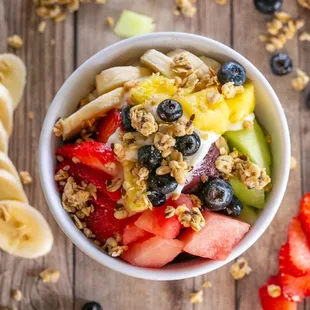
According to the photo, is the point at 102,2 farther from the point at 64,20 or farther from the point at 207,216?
the point at 207,216

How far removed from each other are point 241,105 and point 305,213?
1.06ft

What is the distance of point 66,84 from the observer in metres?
1.03

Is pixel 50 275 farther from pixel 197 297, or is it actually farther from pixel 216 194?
pixel 216 194

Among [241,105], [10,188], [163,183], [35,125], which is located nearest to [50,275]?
[10,188]

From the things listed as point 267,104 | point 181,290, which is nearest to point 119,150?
point 267,104

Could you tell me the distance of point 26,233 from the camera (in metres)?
1.21

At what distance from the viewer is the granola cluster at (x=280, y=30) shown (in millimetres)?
1261

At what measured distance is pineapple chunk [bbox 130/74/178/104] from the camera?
957mm

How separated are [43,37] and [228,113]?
46 cm

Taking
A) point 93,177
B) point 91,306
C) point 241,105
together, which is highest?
point 241,105

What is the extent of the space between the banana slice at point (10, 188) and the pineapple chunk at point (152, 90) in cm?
33

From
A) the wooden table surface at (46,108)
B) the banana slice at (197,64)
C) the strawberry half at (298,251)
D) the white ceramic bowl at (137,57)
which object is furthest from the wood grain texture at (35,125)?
the strawberry half at (298,251)

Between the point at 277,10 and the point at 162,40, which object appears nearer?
the point at 162,40

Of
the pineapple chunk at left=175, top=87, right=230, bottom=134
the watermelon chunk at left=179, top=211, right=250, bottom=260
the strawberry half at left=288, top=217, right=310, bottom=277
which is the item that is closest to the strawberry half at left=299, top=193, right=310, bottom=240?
the strawberry half at left=288, top=217, right=310, bottom=277
